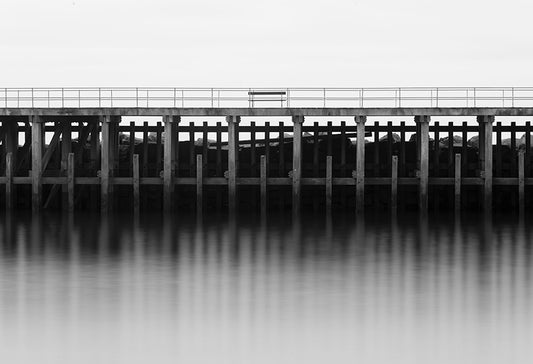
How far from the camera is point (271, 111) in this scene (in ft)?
136

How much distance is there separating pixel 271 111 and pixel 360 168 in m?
3.85

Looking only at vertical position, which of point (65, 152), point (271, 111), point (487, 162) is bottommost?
point (487, 162)

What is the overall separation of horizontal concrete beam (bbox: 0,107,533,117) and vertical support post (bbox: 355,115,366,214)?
1.22ft

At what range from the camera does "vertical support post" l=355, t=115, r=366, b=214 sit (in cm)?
3978

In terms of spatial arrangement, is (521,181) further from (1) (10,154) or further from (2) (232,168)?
(1) (10,154)

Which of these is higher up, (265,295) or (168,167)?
(168,167)

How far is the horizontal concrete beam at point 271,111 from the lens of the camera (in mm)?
40750

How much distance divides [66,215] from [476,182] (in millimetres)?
13726

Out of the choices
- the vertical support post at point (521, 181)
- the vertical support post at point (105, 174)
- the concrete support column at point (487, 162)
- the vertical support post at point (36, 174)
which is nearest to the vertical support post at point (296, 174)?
the concrete support column at point (487, 162)

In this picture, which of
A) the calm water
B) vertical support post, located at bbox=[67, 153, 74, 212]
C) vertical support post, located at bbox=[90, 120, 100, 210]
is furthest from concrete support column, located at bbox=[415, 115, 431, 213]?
vertical support post, located at bbox=[90, 120, 100, 210]

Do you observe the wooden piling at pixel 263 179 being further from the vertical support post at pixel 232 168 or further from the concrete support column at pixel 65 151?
the concrete support column at pixel 65 151

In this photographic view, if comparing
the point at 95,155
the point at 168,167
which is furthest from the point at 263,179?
the point at 95,155

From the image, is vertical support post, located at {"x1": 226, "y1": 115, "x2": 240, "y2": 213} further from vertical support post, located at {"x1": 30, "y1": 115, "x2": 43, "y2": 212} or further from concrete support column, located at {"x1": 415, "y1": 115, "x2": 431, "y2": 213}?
vertical support post, located at {"x1": 30, "y1": 115, "x2": 43, "y2": 212}

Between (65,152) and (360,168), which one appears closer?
(360,168)
